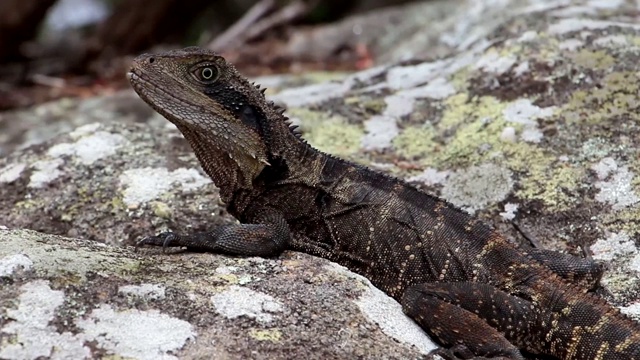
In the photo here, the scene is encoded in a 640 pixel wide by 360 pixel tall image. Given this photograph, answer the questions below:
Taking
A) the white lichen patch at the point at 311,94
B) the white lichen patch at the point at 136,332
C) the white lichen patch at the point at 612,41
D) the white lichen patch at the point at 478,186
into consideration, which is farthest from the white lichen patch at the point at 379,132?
the white lichen patch at the point at 136,332

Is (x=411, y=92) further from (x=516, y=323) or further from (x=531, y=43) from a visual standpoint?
(x=516, y=323)

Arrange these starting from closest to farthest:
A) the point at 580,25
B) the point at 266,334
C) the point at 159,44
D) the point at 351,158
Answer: the point at 266,334 < the point at 351,158 < the point at 580,25 < the point at 159,44

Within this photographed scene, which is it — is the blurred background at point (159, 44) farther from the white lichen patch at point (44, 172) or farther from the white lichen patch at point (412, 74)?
the white lichen patch at point (44, 172)

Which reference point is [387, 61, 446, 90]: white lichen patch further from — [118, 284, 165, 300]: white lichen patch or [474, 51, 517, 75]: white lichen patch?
[118, 284, 165, 300]: white lichen patch

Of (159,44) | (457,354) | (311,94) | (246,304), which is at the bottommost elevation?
(457,354)

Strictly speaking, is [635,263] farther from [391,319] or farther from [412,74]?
[412,74]

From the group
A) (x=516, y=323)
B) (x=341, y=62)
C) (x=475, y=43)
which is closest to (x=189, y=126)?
(x=516, y=323)

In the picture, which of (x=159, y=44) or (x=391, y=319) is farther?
(x=159, y=44)

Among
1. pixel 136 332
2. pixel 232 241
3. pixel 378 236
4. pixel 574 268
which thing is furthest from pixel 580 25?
pixel 136 332
